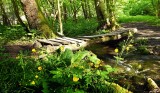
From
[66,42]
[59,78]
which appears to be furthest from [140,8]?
[59,78]

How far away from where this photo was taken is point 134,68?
8.70 m

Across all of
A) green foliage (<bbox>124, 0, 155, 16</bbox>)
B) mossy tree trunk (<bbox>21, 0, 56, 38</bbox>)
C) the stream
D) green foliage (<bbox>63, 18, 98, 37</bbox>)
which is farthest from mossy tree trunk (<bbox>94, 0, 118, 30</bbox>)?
green foliage (<bbox>124, 0, 155, 16</bbox>)

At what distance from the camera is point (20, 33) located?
12.8 metres

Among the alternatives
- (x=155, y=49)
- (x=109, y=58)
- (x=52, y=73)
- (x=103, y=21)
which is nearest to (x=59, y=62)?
(x=52, y=73)

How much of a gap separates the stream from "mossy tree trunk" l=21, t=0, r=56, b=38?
6.39 ft

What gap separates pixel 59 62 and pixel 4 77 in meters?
1.09

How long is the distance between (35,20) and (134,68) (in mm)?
4599

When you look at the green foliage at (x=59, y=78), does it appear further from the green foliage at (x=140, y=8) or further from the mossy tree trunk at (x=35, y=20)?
the green foliage at (x=140, y=8)

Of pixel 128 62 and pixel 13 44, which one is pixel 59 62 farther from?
pixel 13 44

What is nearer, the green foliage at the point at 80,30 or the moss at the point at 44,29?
the moss at the point at 44,29

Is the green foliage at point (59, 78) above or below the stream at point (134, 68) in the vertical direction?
above

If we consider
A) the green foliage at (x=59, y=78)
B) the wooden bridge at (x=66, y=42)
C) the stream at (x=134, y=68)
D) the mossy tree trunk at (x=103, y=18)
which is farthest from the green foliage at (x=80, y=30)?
the green foliage at (x=59, y=78)

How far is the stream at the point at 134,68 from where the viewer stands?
6754 millimetres

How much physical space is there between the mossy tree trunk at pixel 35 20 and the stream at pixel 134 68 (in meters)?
1.95
